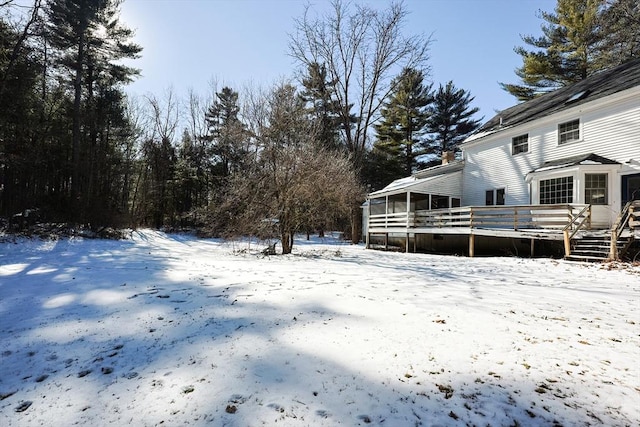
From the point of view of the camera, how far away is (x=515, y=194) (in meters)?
15.5

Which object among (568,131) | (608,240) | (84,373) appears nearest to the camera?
(84,373)

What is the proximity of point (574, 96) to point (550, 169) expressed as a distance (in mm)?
4142

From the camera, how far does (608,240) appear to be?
31.9ft

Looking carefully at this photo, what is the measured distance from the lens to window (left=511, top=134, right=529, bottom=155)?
15.5 meters

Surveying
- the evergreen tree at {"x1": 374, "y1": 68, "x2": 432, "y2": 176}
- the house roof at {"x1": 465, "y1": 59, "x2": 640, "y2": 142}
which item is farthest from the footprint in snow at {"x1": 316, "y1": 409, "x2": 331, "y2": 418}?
the evergreen tree at {"x1": 374, "y1": 68, "x2": 432, "y2": 176}

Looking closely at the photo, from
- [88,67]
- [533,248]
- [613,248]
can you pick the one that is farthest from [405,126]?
[88,67]

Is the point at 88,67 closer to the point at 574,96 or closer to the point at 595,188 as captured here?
the point at 574,96

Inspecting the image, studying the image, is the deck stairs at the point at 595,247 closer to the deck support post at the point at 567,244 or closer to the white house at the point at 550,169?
the deck support post at the point at 567,244

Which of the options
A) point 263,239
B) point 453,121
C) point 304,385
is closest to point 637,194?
point 263,239

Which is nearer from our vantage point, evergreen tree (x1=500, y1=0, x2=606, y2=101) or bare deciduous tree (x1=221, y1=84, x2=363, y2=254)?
bare deciduous tree (x1=221, y1=84, x2=363, y2=254)

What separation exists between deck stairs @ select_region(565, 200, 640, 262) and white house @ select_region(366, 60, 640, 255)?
0.99 ft

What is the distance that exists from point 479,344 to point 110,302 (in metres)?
5.03

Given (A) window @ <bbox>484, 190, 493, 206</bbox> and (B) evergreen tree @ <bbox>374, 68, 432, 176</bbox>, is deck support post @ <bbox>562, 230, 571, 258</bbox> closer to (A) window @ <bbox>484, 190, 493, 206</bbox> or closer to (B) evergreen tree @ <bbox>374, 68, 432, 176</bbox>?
(A) window @ <bbox>484, 190, 493, 206</bbox>

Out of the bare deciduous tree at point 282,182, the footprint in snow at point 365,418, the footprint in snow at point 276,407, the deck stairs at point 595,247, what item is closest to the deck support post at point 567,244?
the deck stairs at point 595,247
